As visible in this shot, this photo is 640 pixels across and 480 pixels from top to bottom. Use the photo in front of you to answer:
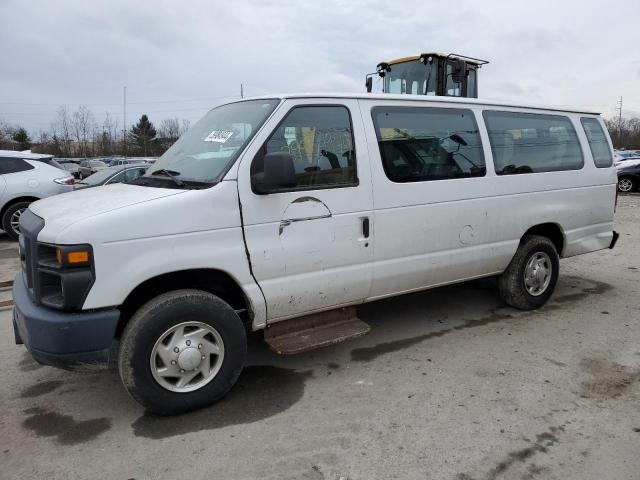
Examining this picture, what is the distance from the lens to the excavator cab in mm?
10385

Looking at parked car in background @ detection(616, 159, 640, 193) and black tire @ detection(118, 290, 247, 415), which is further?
parked car in background @ detection(616, 159, 640, 193)

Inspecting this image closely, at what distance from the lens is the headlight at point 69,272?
9.52ft

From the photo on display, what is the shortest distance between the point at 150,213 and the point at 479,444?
94.3 inches

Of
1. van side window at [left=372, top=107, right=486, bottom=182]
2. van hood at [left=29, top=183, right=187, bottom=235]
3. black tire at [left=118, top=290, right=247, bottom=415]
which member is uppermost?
van side window at [left=372, top=107, right=486, bottom=182]

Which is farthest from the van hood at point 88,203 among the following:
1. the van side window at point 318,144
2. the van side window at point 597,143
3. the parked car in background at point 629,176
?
the parked car in background at point 629,176

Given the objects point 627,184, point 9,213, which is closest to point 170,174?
point 9,213

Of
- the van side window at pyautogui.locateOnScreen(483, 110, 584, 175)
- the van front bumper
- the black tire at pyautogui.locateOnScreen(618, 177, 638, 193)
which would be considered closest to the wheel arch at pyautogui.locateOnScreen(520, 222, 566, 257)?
the van side window at pyautogui.locateOnScreen(483, 110, 584, 175)

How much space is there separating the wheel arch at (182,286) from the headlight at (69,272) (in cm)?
28

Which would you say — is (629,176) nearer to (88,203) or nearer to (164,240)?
(164,240)

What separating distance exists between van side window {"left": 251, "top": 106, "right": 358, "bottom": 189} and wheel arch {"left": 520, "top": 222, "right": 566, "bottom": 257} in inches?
94.8

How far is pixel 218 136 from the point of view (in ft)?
12.5

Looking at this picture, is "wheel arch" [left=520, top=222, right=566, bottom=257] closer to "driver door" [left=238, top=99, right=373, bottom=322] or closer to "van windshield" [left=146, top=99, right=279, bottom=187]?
"driver door" [left=238, top=99, right=373, bottom=322]

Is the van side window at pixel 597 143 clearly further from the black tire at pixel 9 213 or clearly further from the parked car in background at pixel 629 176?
the parked car in background at pixel 629 176

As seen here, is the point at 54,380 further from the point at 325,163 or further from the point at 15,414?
the point at 325,163
